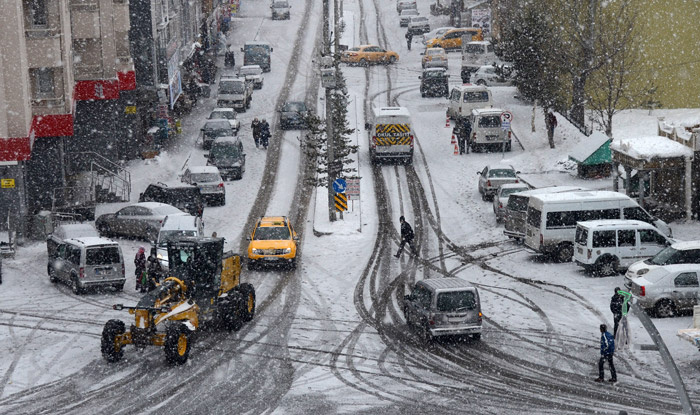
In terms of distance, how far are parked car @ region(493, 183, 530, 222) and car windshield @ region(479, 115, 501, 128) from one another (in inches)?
433

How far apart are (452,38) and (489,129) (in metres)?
29.1

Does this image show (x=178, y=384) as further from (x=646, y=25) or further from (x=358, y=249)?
(x=646, y=25)

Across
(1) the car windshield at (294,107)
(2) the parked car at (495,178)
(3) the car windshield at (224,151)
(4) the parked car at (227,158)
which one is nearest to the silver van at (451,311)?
(2) the parked car at (495,178)

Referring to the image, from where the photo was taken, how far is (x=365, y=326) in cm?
2811

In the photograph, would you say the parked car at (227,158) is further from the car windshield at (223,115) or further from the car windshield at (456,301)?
the car windshield at (456,301)

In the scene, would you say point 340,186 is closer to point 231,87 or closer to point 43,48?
point 43,48

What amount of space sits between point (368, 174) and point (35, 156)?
1518 centimetres

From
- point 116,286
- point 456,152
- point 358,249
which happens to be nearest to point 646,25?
point 456,152

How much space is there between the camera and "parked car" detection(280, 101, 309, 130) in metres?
58.3

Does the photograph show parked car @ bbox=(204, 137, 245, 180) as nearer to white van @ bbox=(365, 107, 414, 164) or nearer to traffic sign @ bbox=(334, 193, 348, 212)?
white van @ bbox=(365, 107, 414, 164)

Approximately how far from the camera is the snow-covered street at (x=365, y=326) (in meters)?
22.2

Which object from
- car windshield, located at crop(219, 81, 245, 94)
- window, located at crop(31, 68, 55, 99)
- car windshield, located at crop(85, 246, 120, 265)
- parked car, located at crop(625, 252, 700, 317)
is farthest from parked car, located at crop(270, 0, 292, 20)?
parked car, located at crop(625, 252, 700, 317)

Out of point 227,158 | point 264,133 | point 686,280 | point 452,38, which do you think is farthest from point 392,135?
point 452,38

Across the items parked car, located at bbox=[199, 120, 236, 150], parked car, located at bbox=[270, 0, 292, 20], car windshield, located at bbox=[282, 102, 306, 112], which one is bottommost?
parked car, located at bbox=[199, 120, 236, 150]
